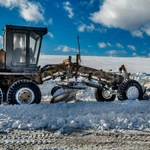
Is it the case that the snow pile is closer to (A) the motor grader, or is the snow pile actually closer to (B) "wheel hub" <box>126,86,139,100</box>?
(A) the motor grader

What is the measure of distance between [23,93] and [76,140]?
4.76 metres

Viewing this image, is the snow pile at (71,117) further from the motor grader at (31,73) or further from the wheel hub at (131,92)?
the wheel hub at (131,92)

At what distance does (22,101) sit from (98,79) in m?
3.50

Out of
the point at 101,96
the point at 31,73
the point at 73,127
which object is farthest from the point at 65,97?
the point at 73,127

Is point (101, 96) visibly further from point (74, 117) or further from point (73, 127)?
point (73, 127)

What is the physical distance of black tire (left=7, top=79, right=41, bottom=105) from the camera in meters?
10.3

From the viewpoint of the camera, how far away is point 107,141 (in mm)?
6098

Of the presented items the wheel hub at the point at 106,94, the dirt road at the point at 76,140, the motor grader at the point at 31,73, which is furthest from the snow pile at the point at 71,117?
the wheel hub at the point at 106,94

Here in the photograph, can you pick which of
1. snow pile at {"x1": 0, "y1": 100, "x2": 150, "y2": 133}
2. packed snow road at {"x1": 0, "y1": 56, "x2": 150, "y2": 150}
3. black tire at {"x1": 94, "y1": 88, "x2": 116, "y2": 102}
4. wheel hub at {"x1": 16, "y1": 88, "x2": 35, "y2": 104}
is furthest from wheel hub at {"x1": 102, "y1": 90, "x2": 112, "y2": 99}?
wheel hub at {"x1": 16, "y1": 88, "x2": 35, "y2": 104}

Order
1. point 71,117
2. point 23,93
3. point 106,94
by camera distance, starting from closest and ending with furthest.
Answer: point 71,117 < point 23,93 < point 106,94

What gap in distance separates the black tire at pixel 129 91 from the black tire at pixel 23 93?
3.39 metres

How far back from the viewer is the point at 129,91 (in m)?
11.8

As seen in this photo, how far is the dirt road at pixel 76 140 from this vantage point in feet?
18.5

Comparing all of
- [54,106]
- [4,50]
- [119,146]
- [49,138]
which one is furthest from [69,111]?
[4,50]
